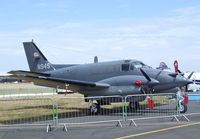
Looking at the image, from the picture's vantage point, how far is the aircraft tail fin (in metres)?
27.5

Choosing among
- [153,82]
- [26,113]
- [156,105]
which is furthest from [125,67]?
[26,113]

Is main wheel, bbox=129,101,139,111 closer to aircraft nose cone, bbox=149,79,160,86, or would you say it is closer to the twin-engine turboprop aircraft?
the twin-engine turboprop aircraft

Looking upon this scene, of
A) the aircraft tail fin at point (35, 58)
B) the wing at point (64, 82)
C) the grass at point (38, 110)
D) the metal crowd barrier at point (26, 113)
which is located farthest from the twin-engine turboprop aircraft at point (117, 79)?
the aircraft tail fin at point (35, 58)

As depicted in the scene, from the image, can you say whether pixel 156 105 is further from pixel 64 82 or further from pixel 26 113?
pixel 26 113

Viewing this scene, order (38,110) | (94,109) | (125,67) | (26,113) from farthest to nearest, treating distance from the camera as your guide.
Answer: (38,110), (125,67), (94,109), (26,113)

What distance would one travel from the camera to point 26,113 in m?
18.7

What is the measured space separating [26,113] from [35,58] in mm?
9778

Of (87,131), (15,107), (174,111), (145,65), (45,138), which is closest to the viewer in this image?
(45,138)

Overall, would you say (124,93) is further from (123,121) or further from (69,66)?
(69,66)

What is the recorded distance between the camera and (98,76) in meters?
21.5

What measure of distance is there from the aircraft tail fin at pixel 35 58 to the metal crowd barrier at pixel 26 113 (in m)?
4.13

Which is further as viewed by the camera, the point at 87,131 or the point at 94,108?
the point at 94,108

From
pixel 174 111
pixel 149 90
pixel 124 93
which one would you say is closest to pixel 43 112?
pixel 124 93

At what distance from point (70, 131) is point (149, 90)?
775 centimetres
